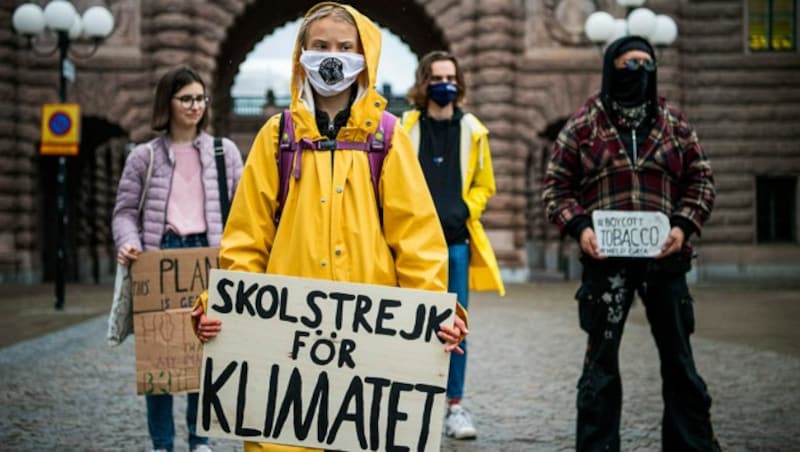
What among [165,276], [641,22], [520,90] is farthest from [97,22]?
[165,276]

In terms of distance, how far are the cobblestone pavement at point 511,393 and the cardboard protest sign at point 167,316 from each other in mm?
840

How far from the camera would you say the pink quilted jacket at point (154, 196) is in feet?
16.1

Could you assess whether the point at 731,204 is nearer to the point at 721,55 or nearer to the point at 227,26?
the point at 721,55

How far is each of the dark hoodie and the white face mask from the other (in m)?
1.69

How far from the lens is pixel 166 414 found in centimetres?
482

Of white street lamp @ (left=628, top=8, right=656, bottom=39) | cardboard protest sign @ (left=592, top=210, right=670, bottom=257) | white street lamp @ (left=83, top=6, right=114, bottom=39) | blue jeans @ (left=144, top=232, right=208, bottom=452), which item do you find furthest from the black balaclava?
white street lamp @ (left=83, top=6, right=114, bottom=39)

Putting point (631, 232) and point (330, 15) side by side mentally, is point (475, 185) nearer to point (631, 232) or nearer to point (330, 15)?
point (631, 232)

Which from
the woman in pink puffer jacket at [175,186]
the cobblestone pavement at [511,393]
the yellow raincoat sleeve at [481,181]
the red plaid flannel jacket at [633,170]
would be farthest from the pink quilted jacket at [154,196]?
the red plaid flannel jacket at [633,170]

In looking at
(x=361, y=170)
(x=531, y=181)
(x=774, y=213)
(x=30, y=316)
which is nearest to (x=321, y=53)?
(x=361, y=170)

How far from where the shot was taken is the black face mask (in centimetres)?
451

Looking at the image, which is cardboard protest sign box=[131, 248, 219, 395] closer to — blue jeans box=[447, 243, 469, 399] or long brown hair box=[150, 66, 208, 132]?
long brown hair box=[150, 66, 208, 132]

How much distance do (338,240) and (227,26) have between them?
65.5 feet

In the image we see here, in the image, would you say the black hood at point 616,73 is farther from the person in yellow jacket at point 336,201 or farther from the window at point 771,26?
the window at point 771,26

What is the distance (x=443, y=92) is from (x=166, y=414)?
2.32 m
